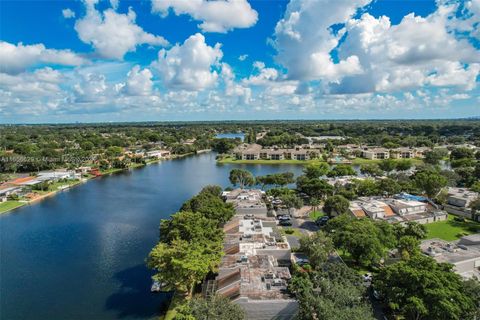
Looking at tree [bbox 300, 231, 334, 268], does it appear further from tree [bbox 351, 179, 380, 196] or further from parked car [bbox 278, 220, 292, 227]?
tree [bbox 351, 179, 380, 196]

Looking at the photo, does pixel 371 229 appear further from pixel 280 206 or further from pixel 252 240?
pixel 280 206

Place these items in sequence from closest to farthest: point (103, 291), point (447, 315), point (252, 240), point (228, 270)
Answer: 1. point (447, 315)
2. point (228, 270)
3. point (103, 291)
4. point (252, 240)

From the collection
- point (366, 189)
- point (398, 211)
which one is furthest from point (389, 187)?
point (398, 211)

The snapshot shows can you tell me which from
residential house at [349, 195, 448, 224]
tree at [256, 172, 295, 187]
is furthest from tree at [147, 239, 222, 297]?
tree at [256, 172, 295, 187]

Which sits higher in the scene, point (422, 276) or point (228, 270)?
point (422, 276)

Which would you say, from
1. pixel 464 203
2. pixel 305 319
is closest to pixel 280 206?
pixel 464 203

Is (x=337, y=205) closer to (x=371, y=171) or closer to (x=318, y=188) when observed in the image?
(x=318, y=188)

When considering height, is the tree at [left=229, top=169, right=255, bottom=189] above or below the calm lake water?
above
